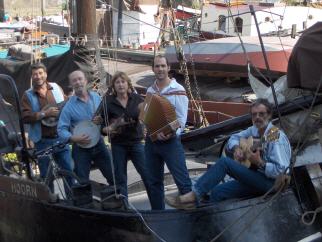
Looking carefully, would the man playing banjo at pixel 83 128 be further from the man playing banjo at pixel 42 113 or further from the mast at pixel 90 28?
the mast at pixel 90 28

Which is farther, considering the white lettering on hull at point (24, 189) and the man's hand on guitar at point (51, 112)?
the man's hand on guitar at point (51, 112)

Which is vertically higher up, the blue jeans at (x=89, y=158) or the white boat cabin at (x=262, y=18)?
the white boat cabin at (x=262, y=18)

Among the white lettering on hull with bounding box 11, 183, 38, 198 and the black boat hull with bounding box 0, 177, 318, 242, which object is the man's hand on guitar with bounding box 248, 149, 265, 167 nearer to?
the black boat hull with bounding box 0, 177, 318, 242

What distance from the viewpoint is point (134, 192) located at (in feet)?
20.0

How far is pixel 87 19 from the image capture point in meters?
8.46

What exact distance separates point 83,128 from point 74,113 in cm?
21

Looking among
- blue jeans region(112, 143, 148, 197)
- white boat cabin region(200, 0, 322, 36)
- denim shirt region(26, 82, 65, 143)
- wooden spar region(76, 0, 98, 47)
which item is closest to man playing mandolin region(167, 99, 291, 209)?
blue jeans region(112, 143, 148, 197)

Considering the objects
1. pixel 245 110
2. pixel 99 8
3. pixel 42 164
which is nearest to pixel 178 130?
pixel 42 164

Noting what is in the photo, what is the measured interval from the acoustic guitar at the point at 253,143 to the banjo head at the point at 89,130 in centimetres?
140

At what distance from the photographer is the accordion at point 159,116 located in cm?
435

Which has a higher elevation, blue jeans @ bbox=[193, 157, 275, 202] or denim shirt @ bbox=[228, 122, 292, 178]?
denim shirt @ bbox=[228, 122, 292, 178]

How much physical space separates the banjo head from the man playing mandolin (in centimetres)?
113

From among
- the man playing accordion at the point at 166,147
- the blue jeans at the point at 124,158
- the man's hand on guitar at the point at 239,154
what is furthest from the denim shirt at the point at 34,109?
the man's hand on guitar at the point at 239,154

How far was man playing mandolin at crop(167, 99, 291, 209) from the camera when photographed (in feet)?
12.4
